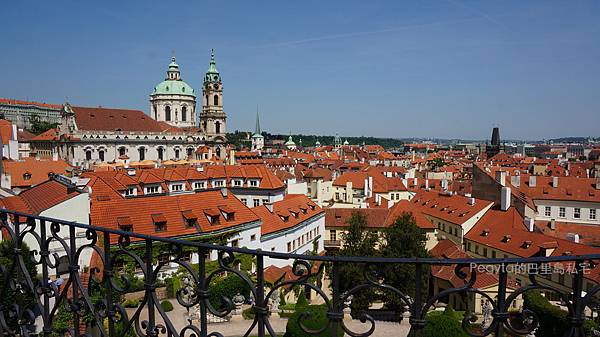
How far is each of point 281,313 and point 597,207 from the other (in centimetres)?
2984

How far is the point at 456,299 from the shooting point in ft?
68.1

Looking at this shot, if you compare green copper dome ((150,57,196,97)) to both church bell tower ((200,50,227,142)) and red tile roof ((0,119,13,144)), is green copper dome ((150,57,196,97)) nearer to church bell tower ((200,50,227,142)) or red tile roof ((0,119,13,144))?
church bell tower ((200,50,227,142))

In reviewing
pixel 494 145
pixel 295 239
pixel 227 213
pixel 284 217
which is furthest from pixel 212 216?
pixel 494 145

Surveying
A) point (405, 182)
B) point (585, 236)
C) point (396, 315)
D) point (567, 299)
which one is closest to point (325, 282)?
point (396, 315)

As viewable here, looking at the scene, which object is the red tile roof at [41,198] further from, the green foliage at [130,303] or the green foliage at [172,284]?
the green foliage at [172,284]

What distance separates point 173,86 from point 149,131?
18.6m

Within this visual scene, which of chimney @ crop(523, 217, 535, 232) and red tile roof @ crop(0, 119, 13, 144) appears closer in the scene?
chimney @ crop(523, 217, 535, 232)

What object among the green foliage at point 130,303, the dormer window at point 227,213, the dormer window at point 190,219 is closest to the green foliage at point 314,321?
the green foliage at point 130,303

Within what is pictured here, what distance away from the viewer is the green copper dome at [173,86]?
296ft

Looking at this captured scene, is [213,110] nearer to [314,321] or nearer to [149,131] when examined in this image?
[149,131]

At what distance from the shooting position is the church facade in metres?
67.1

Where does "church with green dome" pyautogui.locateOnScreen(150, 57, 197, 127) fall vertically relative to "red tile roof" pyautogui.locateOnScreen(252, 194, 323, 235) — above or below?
above

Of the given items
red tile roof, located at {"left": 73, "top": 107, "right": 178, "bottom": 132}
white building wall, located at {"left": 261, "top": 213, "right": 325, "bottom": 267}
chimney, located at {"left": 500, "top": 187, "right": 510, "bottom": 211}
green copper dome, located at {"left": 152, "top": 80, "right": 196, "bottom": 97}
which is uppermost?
green copper dome, located at {"left": 152, "top": 80, "right": 196, "bottom": 97}

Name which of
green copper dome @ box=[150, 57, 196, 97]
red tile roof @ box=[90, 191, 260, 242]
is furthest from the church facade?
red tile roof @ box=[90, 191, 260, 242]
